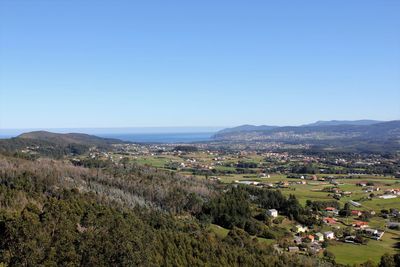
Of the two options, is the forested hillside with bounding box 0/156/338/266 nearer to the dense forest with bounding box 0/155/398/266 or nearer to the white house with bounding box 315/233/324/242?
the dense forest with bounding box 0/155/398/266

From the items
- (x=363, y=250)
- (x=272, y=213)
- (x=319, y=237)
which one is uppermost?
(x=272, y=213)

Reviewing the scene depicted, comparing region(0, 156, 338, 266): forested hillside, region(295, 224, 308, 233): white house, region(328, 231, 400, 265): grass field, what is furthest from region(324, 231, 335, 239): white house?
region(0, 156, 338, 266): forested hillside

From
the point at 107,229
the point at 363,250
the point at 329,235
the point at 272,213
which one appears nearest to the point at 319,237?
the point at 329,235

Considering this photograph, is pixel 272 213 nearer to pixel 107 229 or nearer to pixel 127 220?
pixel 127 220

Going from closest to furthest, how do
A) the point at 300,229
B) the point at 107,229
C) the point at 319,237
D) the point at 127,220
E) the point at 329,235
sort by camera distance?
the point at 107,229
the point at 127,220
the point at 319,237
the point at 329,235
the point at 300,229

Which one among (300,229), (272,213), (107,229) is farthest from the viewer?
(272,213)

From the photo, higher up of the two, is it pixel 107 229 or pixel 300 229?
pixel 107 229

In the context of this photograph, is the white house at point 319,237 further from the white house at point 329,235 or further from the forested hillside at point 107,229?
the forested hillside at point 107,229

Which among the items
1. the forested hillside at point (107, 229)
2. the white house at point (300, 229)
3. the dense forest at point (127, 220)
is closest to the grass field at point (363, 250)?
the dense forest at point (127, 220)

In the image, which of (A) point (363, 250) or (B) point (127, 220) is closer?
(B) point (127, 220)

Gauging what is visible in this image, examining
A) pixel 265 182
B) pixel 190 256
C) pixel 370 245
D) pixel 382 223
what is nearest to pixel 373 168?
pixel 265 182

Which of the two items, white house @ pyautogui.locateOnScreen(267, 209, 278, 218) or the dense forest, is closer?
the dense forest

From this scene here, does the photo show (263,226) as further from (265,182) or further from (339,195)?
(265,182)
